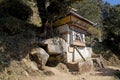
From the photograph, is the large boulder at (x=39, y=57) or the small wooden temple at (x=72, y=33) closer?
the large boulder at (x=39, y=57)

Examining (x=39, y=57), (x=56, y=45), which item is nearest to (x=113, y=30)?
(x=56, y=45)

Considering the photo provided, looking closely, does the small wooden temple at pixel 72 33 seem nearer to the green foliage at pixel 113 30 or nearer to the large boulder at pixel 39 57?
the large boulder at pixel 39 57

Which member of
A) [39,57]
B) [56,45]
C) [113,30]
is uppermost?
[113,30]

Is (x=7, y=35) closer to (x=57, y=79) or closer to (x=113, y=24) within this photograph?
(x=57, y=79)

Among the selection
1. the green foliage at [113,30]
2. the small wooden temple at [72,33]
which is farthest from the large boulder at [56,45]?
the green foliage at [113,30]

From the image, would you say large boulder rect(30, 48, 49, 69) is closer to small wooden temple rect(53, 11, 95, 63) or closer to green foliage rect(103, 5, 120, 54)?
small wooden temple rect(53, 11, 95, 63)

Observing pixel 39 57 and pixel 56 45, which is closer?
pixel 39 57

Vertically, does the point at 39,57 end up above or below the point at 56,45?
below

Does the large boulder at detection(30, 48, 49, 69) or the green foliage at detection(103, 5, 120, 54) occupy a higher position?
the green foliage at detection(103, 5, 120, 54)

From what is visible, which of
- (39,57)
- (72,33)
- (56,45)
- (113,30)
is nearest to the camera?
(39,57)

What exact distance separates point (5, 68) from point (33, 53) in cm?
233

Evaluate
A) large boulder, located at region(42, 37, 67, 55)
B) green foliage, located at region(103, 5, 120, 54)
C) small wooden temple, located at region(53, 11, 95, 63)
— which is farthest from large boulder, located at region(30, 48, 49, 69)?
green foliage, located at region(103, 5, 120, 54)

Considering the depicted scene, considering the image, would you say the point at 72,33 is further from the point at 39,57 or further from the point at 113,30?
the point at 113,30

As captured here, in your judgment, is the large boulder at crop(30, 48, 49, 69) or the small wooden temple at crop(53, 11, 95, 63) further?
the small wooden temple at crop(53, 11, 95, 63)
